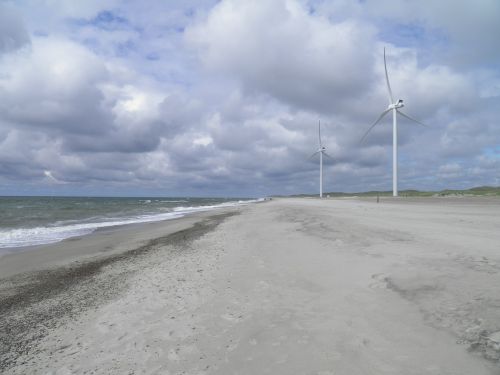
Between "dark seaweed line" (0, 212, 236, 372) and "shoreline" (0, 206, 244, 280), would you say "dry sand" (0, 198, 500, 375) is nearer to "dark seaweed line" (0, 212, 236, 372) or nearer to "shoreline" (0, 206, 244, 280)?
"dark seaweed line" (0, 212, 236, 372)

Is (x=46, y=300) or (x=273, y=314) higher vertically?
(x=273, y=314)

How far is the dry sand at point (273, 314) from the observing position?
4.66m

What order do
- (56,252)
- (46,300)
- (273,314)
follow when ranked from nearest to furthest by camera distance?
(273,314), (46,300), (56,252)

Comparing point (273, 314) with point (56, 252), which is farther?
point (56, 252)

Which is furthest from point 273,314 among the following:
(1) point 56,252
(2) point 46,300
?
(1) point 56,252

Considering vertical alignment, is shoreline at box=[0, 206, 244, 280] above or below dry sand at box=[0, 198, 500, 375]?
below

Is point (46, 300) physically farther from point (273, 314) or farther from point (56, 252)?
point (56, 252)

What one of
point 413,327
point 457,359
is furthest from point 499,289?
point 457,359

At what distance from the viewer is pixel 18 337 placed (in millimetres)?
6246

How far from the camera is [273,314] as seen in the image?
6402 mm

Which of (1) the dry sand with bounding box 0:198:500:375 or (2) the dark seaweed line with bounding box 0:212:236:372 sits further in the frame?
(2) the dark seaweed line with bounding box 0:212:236:372

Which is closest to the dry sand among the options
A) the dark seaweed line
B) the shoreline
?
the dark seaweed line

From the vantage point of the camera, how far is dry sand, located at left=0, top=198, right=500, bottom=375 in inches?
184

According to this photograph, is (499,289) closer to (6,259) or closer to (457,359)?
(457,359)
